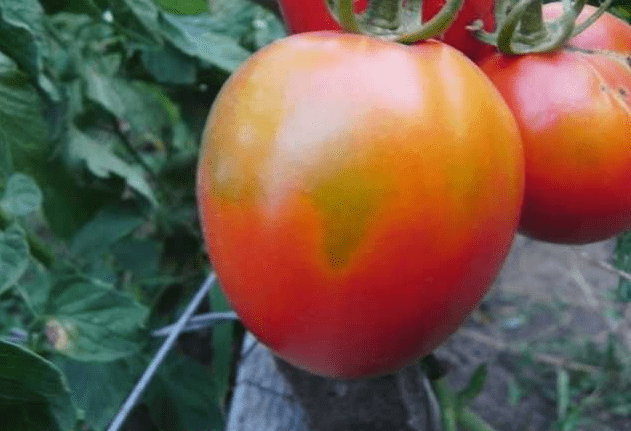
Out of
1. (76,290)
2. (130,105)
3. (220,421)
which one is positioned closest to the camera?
(76,290)

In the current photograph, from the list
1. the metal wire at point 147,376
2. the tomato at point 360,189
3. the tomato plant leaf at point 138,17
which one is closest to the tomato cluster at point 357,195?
the tomato at point 360,189

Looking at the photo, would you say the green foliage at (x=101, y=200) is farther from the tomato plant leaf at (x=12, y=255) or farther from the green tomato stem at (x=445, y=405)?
the green tomato stem at (x=445, y=405)

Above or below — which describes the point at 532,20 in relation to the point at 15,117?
above

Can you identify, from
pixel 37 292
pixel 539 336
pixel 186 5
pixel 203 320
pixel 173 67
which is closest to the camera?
pixel 186 5

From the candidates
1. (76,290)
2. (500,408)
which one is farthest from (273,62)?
(500,408)

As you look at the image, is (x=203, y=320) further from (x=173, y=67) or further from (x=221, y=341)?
(x=173, y=67)

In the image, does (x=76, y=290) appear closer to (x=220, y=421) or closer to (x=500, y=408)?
(x=220, y=421)

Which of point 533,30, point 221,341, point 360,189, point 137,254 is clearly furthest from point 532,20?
point 137,254
